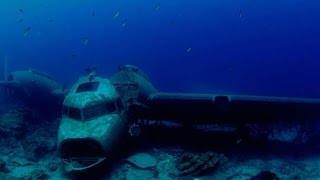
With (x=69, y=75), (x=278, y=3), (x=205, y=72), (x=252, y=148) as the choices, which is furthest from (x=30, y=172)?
(x=278, y=3)

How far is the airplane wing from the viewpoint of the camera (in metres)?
13.2

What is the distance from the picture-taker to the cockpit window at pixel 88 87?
13.1 meters

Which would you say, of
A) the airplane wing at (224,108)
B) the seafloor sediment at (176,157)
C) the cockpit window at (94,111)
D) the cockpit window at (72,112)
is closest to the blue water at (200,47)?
the seafloor sediment at (176,157)

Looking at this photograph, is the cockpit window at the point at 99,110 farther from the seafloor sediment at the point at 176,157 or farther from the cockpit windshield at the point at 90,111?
the seafloor sediment at the point at 176,157

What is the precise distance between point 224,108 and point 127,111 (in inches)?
148

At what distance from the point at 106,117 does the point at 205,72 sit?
1888 inches

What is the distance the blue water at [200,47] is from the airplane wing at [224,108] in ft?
33.8

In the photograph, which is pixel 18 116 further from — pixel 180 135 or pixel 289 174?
pixel 289 174

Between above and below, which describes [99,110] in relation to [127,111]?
above

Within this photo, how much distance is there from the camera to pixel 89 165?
10.6 meters

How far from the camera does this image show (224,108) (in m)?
13.5

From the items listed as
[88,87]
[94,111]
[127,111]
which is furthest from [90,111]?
[127,111]

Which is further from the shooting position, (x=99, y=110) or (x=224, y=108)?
(x=224, y=108)

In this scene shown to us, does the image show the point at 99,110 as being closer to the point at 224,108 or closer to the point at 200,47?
the point at 224,108
